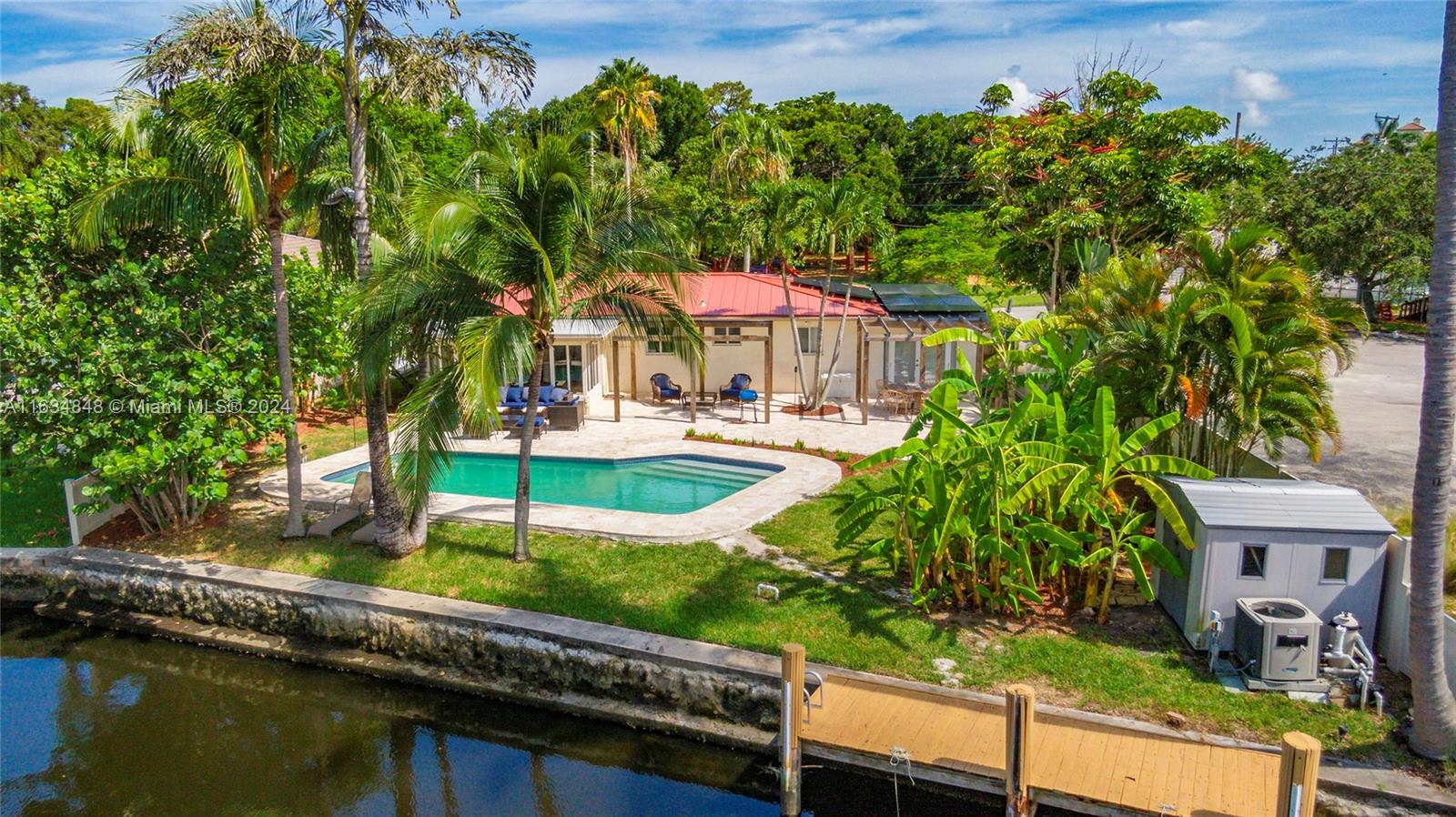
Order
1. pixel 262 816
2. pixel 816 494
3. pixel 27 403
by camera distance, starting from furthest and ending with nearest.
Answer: pixel 816 494 < pixel 27 403 < pixel 262 816

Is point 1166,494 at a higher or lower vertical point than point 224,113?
lower

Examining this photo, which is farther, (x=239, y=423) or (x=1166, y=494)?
(x=239, y=423)

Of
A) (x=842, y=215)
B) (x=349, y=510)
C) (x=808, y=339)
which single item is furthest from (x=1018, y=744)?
(x=808, y=339)

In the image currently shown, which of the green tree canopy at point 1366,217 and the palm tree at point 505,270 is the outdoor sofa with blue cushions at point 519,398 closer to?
the palm tree at point 505,270

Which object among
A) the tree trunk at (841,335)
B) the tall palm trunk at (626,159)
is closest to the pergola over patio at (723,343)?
the tree trunk at (841,335)

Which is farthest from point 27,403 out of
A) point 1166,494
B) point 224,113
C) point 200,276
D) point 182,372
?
point 1166,494

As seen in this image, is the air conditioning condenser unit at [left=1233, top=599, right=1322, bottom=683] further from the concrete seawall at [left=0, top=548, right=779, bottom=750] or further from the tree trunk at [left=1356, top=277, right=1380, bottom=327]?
the tree trunk at [left=1356, top=277, right=1380, bottom=327]

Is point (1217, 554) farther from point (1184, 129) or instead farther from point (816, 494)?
point (1184, 129)
